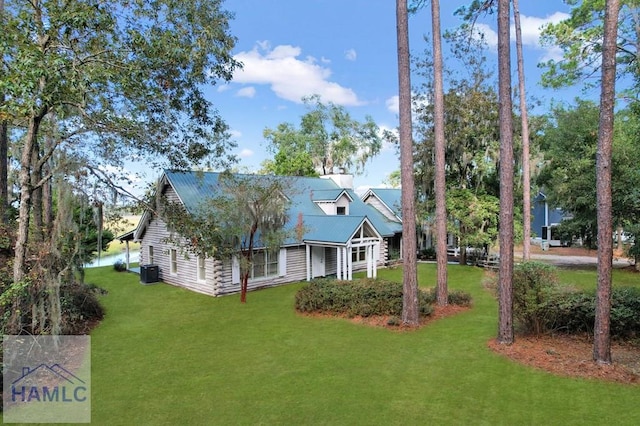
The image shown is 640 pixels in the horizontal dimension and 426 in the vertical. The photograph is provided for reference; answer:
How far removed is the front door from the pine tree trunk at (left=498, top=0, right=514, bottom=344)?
1008 cm

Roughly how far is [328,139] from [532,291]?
3180cm

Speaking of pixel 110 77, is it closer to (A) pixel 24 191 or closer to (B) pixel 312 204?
(A) pixel 24 191

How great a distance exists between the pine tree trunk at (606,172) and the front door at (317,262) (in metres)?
11.8

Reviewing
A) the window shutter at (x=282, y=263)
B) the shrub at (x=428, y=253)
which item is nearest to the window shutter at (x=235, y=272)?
the window shutter at (x=282, y=263)

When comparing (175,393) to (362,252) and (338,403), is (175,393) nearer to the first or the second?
(338,403)

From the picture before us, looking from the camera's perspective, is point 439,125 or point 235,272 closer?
point 439,125

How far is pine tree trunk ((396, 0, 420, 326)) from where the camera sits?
971 cm

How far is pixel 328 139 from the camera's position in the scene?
126 feet

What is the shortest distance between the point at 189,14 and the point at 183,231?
459cm

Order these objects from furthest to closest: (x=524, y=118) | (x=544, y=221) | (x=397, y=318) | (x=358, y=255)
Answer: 1. (x=544, y=221)
2. (x=358, y=255)
3. (x=524, y=118)
4. (x=397, y=318)

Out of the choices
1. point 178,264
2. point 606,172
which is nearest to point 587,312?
point 606,172

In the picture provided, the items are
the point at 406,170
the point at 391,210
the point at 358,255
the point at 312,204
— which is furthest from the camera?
the point at 391,210

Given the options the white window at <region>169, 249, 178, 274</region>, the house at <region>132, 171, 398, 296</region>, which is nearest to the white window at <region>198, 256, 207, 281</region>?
the house at <region>132, 171, 398, 296</region>

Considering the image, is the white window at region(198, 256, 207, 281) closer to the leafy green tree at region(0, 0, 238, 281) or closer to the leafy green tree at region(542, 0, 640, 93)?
the leafy green tree at region(0, 0, 238, 281)
